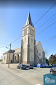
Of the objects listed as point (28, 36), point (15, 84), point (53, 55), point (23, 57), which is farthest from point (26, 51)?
point (15, 84)

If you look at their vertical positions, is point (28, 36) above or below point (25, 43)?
above

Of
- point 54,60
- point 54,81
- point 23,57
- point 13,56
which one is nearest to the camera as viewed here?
point 54,81

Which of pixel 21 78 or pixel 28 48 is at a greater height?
pixel 28 48

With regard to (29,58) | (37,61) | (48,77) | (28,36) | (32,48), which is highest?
(28,36)

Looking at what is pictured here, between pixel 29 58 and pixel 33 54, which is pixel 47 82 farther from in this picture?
pixel 33 54

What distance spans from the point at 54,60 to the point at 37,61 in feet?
28.7

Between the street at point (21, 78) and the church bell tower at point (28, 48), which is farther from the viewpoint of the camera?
the church bell tower at point (28, 48)

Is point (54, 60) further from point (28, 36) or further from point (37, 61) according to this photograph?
point (28, 36)

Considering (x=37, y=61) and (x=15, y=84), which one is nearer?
(x=15, y=84)

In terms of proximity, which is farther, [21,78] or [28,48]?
[28,48]

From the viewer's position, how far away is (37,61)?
3425 cm

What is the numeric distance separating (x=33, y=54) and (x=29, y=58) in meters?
4.08

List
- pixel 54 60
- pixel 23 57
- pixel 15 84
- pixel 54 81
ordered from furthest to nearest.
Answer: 1. pixel 23 57
2. pixel 54 60
3. pixel 15 84
4. pixel 54 81

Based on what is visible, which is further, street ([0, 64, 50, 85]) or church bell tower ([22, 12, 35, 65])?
church bell tower ([22, 12, 35, 65])
